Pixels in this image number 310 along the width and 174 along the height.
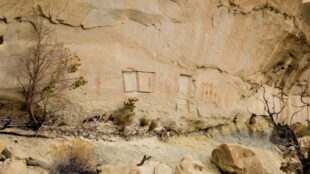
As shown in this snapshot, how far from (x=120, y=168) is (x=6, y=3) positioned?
3931 mm

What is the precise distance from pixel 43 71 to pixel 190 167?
345 centimetres

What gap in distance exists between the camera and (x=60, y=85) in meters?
6.07

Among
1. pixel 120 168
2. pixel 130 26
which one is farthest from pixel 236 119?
pixel 120 168

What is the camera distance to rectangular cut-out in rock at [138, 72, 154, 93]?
22.9 ft

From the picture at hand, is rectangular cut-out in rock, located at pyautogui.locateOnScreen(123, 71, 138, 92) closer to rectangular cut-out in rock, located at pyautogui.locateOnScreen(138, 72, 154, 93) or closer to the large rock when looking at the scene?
rectangular cut-out in rock, located at pyautogui.locateOnScreen(138, 72, 154, 93)

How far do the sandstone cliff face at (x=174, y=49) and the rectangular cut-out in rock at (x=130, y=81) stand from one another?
22mm

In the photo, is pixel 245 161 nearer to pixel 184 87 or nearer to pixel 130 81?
pixel 184 87

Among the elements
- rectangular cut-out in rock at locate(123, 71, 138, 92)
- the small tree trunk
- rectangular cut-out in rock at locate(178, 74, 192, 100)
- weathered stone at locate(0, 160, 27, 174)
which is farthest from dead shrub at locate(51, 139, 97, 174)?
rectangular cut-out in rock at locate(178, 74, 192, 100)

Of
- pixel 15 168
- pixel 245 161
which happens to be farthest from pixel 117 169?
pixel 245 161

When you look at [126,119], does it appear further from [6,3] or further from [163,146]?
[6,3]

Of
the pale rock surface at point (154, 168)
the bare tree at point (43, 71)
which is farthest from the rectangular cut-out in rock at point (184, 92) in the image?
the bare tree at point (43, 71)

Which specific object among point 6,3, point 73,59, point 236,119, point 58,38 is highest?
point 6,3

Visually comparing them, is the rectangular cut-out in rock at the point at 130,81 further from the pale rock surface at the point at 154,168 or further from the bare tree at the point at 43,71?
the pale rock surface at the point at 154,168

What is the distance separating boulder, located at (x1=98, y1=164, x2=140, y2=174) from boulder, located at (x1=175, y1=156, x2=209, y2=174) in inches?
44.6
